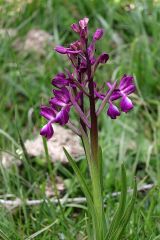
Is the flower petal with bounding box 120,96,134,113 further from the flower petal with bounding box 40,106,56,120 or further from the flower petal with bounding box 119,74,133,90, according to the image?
the flower petal with bounding box 40,106,56,120

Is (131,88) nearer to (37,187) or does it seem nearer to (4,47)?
(37,187)

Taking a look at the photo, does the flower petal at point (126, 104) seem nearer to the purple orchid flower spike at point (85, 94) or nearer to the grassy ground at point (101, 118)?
the purple orchid flower spike at point (85, 94)

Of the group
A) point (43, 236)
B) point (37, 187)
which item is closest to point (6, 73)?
point (37, 187)

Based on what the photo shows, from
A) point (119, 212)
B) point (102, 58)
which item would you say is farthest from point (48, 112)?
point (119, 212)

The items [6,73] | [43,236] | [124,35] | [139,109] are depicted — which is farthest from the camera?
[124,35]

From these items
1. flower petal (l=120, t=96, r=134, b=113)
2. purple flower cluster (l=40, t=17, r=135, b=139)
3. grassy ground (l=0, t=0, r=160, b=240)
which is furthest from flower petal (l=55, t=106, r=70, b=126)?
Result: grassy ground (l=0, t=0, r=160, b=240)

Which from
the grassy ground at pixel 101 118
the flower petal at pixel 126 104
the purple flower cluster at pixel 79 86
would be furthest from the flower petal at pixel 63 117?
the grassy ground at pixel 101 118

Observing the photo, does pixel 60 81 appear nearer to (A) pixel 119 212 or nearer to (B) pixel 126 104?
(B) pixel 126 104
